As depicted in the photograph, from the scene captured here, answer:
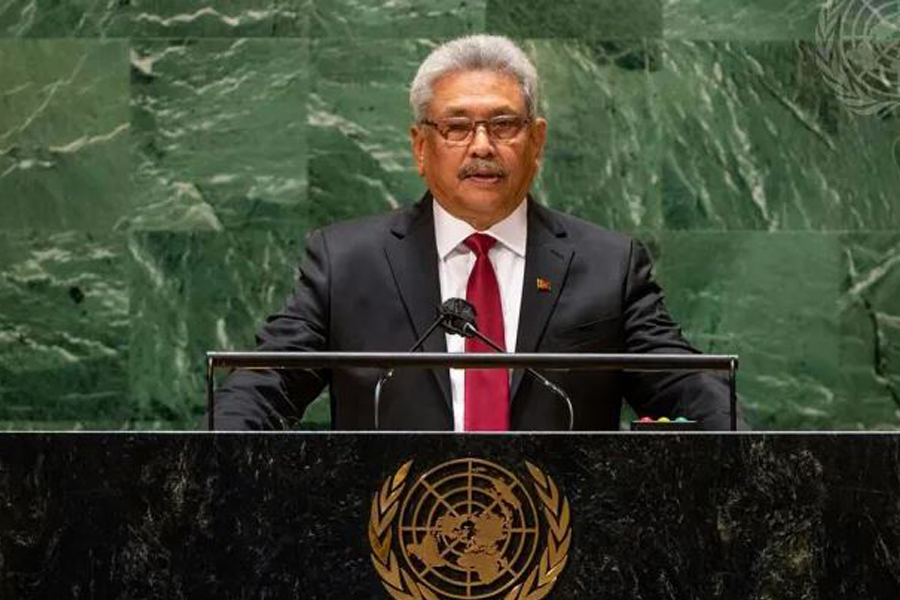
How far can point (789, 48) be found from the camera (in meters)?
5.80

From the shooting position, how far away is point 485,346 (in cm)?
413

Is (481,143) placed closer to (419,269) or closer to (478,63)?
(478,63)

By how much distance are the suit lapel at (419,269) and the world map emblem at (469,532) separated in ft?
4.07

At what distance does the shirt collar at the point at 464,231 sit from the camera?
4.30 metres

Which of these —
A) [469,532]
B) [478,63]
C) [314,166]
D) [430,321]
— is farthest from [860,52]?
[469,532]

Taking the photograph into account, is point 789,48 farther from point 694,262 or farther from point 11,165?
point 11,165

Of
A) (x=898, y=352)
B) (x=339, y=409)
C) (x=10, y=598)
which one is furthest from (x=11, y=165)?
(x=10, y=598)

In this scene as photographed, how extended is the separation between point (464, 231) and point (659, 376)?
0.59 m

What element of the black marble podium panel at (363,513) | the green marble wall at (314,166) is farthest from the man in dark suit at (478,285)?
the green marble wall at (314,166)

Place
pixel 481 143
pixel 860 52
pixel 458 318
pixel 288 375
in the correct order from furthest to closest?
pixel 860 52 < pixel 481 143 < pixel 288 375 < pixel 458 318

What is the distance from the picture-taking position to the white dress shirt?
13.9 feet

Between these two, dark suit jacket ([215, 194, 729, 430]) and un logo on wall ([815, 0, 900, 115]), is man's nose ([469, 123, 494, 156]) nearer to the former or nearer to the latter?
dark suit jacket ([215, 194, 729, 430])

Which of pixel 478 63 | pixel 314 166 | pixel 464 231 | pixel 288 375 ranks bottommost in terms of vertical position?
pixel 288 375

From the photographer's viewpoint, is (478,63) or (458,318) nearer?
(458,318)
